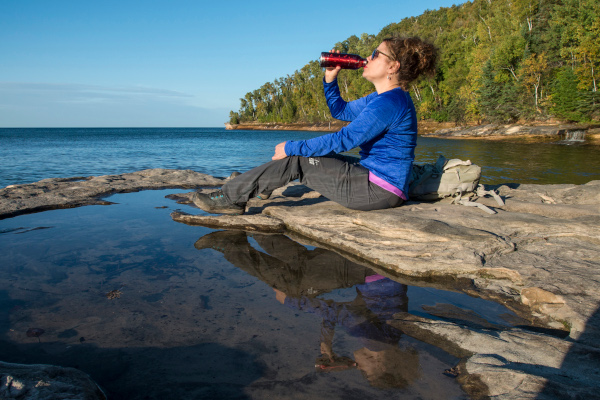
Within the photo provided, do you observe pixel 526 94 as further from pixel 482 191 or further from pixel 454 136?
pixel 482 191

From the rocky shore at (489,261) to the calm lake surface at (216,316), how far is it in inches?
6.6

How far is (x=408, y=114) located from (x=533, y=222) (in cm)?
177

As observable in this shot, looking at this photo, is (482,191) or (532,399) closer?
(532,399)

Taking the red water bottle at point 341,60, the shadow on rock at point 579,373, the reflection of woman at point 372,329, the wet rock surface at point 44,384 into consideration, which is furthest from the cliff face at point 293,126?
the wet rock surface at point 44,384

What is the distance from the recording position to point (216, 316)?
9.26 ft

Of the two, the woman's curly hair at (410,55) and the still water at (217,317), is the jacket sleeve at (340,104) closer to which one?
the woman's curly hair at (410,55)

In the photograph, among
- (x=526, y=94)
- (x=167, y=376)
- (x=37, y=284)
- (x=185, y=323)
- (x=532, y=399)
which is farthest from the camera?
(x=526, y=94)

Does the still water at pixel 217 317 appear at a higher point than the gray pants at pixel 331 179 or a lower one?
lower

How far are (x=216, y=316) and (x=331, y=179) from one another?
2.21 m

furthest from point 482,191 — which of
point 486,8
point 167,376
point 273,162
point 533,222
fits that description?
point 486,8

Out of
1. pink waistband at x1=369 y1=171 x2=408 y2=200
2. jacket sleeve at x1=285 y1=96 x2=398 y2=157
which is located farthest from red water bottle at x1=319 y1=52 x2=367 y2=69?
pink waistband at x1=369 y1=171 x2=408 y2=200

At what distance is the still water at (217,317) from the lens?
2.11m

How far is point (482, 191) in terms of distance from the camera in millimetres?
5137

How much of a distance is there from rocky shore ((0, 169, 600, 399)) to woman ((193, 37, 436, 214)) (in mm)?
314
